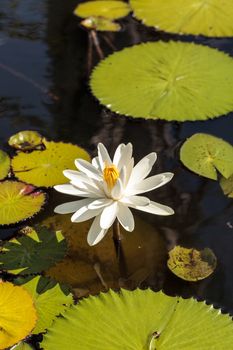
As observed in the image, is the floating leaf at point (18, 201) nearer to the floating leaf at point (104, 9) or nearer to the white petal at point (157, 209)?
the white petal at point (157, 209)

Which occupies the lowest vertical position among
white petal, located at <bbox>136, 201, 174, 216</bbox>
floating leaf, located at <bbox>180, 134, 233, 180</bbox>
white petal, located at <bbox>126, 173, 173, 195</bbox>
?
floating leaf, located at <bbox>180, 134, 233, 180</bbox>

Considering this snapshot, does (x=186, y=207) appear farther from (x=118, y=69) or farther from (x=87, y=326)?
(x=118, y=69)

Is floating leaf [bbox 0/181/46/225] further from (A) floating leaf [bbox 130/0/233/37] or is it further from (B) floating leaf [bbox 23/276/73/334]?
(A) floating leaf [bbox 130/0/233/37]

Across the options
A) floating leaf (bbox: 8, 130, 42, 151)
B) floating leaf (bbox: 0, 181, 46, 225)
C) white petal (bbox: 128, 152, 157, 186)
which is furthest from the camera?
floating leaf (bbox: 8, 130, 42, 151)

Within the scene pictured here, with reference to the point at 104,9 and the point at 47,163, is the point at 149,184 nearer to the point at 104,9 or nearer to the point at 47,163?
the point at 47,163

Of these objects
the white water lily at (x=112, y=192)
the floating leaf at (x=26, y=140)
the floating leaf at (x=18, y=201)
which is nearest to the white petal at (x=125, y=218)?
the white water lily at (x=112, y=192)

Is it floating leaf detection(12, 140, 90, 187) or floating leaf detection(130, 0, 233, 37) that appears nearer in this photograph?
floating leaf detection(12, 140, 90, 187)

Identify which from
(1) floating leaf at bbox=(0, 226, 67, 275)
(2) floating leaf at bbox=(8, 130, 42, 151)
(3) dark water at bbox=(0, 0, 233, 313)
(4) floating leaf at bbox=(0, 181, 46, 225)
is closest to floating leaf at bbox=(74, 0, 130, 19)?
(3) dark water at bbox=(0, 0, 233, 313)

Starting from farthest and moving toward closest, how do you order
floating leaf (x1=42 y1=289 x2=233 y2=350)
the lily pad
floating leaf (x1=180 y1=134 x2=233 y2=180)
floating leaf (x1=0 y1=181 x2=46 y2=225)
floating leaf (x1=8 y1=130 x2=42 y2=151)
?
the lily pad → floating leaf (x1=8 y1=130 x2=42 y2=151) → floating leaf (x1=180 y1=134 x2=233 y2=180) → floating leaf (x1=0 y1=181 x2=46 y2=225) → floating leaf (x1=42 y1=289 x2=233 y2=350)
